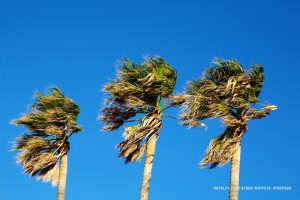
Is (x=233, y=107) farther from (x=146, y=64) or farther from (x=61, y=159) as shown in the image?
(x=61, y=159)

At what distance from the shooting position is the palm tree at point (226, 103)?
63.1 feet

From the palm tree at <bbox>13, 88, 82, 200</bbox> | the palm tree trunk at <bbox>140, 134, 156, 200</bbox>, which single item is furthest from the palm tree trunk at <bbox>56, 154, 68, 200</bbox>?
the palm tree trunk at <bbox>140, 134, 156, 200</bbox>

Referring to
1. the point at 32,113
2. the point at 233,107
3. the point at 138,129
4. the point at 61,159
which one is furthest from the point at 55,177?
the point at 233,107

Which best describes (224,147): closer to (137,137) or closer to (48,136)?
(137,137)

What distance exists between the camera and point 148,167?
20281 millimetres

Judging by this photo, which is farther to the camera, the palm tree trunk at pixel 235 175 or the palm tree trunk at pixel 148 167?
the palm tree trunk at pixel 148 167

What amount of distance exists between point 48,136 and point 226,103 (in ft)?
20.7

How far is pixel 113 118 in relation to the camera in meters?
21.4

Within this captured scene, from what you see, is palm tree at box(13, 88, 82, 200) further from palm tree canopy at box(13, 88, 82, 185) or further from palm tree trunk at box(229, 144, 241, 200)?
palm tree trunk at box(229, 144, 241, 200)

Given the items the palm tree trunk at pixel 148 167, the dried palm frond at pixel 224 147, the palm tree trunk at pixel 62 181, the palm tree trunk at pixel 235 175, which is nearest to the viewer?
the palm tree trunk at pixel 235 175

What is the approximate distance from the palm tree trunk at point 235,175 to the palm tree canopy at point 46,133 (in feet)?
19.5

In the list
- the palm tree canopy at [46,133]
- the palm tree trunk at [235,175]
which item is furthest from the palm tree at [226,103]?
the palm tree canopy at [46,133]

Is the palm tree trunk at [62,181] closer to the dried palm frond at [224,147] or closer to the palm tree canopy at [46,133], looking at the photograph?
the palm tree canopy at [46,133]

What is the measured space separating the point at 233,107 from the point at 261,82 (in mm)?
1078
